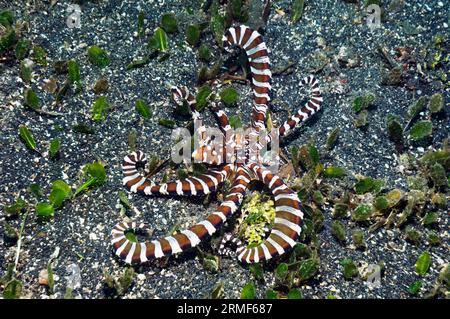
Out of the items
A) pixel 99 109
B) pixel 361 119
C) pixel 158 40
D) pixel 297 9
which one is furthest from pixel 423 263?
pixel 158 40

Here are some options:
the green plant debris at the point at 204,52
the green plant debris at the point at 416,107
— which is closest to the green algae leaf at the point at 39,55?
the green plant debris at the point at 204,52

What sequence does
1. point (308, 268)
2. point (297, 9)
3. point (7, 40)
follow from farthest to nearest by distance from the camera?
point (297, 9)
point (7, 40)
point (308, 268)

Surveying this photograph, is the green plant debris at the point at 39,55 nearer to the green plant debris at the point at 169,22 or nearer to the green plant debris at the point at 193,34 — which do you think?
the green plant debris at the point at 169,22

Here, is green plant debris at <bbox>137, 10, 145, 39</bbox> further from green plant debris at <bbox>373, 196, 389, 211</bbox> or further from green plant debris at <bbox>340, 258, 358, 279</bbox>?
green plant debris at <bbox>340, 258, 358, 279</bbox>

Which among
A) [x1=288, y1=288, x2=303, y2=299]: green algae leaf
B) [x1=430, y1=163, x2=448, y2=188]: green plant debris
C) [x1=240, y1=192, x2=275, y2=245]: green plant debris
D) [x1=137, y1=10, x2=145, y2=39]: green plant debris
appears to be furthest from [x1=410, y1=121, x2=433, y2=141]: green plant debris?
[x1=137, y1=10, x2=145, y2=39]: green plant debris

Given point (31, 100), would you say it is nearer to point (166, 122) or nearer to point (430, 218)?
point (166, 122)
